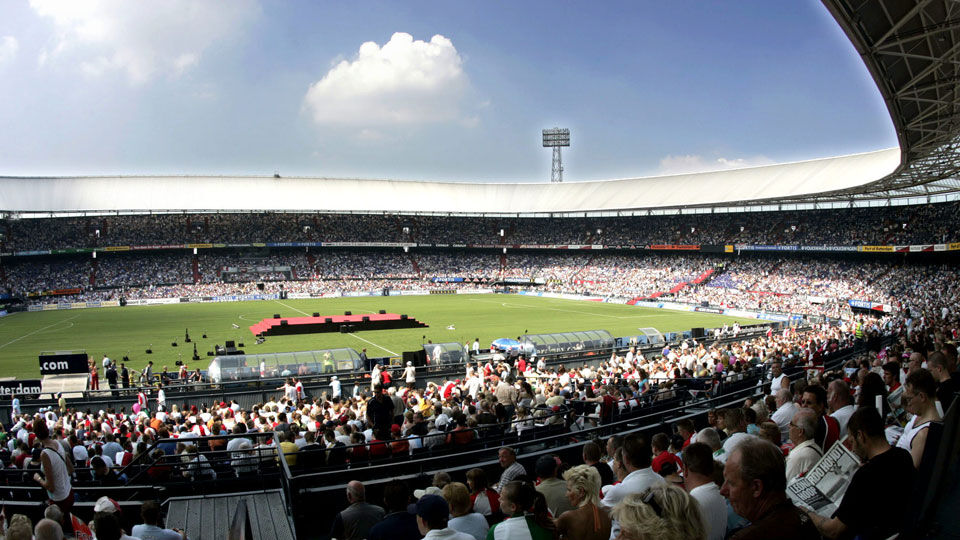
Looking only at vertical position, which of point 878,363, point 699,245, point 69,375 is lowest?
point 69,375

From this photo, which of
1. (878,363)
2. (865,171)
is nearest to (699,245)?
(865,171)

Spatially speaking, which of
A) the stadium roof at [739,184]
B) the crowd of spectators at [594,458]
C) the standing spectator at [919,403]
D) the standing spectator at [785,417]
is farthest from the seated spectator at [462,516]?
the stadium roof at [739,184]

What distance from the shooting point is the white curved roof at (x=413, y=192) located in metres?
56.5

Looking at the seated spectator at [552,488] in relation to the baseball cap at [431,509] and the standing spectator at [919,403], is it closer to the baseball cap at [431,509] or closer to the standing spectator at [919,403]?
the baseball cap at [431,509]

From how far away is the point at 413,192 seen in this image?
276ft

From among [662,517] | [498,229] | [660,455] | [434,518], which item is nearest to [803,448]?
[660,455]

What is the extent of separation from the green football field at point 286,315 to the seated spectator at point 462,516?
25633mm

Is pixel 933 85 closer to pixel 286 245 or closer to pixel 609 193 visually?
pixel 609 193

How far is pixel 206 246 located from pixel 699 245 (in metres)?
58.9

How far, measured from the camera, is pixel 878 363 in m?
11.5

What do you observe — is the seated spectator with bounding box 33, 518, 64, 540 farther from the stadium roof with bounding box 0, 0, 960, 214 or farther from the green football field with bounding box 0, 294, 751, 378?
the green football field with bounding box 0, 294, 751, 378

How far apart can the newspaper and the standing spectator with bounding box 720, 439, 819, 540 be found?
104 centimetres

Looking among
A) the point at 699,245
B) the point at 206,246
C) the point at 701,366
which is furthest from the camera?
the point at 206,246

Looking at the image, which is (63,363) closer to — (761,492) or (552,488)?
(552,488)
